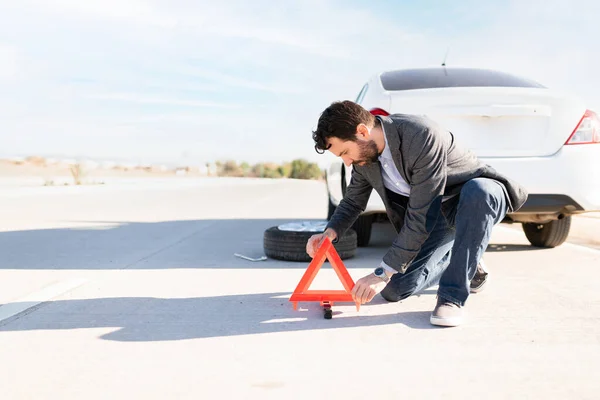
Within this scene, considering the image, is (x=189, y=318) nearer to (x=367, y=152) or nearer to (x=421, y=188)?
(x=367, y=152)

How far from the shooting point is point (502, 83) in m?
4.70

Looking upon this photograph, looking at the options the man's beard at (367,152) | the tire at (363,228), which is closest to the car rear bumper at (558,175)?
the tire at (363,228)

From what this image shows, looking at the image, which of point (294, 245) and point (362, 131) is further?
point (294, 245)

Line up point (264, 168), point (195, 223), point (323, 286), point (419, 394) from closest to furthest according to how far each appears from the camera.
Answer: point (419, 394) → point (323, 286) → point (195, 223) → point (264, 168)

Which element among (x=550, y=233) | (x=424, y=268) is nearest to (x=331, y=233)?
(x=424, y=268)

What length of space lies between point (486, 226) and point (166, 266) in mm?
2691

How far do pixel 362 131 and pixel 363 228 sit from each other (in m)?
2.95

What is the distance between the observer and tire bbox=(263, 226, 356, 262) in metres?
4.96

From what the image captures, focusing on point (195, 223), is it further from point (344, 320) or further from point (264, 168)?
point (264, 168)

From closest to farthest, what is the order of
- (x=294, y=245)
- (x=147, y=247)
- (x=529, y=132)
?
1. (x=529, y=132)
2. (x=294, y=245)
3. (x=147, y=247)

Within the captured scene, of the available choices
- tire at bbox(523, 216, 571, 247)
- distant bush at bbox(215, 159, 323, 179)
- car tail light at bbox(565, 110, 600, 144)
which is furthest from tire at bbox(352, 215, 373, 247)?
distant bush at bbox(215, 159, 323, 179)

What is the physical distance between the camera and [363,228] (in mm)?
5762

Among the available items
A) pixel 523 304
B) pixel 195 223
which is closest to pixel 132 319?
pixel 523 304

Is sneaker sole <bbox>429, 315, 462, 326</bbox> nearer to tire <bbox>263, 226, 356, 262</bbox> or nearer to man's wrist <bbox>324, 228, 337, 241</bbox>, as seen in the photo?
man's wrist <bbox>324, 228, 337, 241</bbox>
